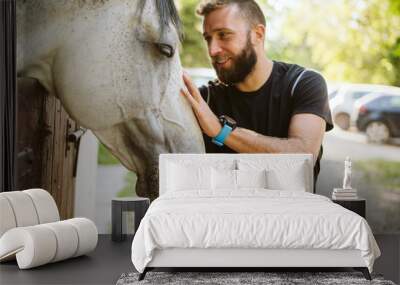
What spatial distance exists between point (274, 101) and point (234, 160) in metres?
0.78

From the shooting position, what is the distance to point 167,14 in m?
7.50

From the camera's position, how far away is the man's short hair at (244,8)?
753 cm

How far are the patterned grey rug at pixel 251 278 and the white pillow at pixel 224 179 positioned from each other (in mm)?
1420

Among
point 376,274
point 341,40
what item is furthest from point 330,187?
point 376,274

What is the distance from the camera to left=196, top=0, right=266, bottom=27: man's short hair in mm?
7531

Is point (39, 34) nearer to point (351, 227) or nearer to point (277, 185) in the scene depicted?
point (277, 185)

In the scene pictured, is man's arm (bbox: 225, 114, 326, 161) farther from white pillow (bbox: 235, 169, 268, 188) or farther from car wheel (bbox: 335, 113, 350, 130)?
white pillow (bbox: 235, 169, 268, 188)

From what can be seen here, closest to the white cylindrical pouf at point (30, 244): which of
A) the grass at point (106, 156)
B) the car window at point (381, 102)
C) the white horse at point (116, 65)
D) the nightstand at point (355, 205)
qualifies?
the grass at point (106, 156)

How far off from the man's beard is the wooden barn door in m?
1.71

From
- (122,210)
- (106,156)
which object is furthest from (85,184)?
(122,210)

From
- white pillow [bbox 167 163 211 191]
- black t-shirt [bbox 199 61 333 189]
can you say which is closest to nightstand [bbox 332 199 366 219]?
black t-shirt [bbox 199 61 333 189]

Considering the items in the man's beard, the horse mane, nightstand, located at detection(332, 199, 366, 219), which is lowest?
Answer: nightstand, located at detection(332, 199, 366, 219)

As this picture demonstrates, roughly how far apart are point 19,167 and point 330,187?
10.8 feet

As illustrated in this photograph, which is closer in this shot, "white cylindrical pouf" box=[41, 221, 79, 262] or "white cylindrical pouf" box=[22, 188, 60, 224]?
"white cylindrical pouf" box=[41, 221, 79, 262]
